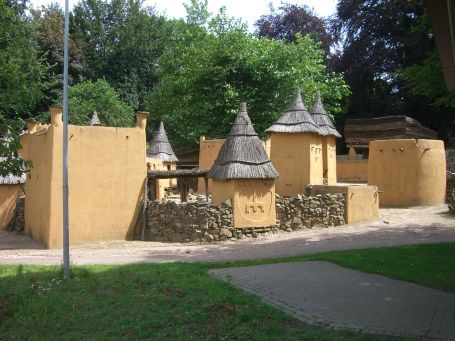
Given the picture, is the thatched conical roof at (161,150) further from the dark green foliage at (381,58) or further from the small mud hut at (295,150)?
the dark green foliage at (381,58)

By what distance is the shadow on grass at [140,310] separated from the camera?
605cm

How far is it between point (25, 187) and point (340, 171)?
18.6m

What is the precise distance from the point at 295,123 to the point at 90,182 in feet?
29.7

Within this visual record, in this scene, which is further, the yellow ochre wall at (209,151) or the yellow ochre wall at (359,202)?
the yellow ochre wall at (209,151)

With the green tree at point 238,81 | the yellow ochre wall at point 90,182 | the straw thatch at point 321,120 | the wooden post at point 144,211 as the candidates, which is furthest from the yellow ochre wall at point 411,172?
the yellow ochre wall at point 90,182

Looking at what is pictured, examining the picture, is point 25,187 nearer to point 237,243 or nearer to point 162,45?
point 237,243

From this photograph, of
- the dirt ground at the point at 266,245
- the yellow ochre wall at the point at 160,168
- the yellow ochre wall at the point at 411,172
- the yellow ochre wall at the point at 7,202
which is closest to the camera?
the dirt ground at the point at 266,245

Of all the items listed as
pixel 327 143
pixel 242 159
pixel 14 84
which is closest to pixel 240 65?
pixel 327 143

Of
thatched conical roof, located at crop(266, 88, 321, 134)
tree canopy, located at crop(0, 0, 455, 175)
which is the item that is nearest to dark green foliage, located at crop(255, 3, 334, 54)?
tree canopy, located at crop(0, 0, 455, 175)

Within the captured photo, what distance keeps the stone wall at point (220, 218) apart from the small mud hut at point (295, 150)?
3102 mm

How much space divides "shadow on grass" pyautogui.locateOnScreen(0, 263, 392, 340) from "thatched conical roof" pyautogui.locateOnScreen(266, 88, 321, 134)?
13.3 m

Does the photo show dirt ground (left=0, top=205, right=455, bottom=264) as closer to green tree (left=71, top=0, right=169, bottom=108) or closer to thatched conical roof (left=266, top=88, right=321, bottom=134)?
thatched conical roof (left=266, top=88, right=321, bottom=134)

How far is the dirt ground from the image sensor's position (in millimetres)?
13625

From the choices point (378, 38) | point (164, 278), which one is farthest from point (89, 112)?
point (164, 278)
